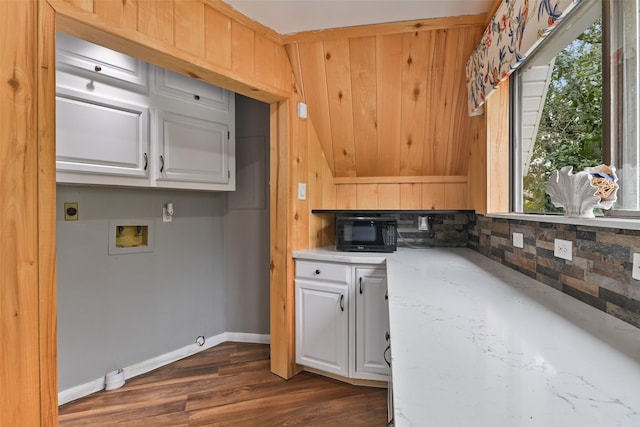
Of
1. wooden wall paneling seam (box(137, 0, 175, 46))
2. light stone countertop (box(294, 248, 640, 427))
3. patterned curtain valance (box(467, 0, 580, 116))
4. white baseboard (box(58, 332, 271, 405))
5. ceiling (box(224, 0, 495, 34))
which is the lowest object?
white baseboard (box(58, 332, 271, 405))

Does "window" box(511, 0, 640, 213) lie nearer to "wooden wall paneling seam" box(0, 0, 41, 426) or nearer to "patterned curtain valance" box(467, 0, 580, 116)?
"patterned curtain valance" box(467, 0, 580, 116)

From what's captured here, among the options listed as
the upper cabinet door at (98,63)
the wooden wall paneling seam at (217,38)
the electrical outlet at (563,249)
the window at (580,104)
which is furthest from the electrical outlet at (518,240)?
the upper cabinet door at (98,63)

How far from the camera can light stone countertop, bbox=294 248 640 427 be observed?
1.60 ft

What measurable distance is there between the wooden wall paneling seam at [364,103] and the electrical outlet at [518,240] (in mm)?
1234

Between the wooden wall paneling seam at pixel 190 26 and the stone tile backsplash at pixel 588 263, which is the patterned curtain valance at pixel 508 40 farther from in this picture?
the wooden wall paneling seam at pixel 190 26

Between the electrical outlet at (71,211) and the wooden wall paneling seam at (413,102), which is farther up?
the wooden wall paneling seam at (413,102)

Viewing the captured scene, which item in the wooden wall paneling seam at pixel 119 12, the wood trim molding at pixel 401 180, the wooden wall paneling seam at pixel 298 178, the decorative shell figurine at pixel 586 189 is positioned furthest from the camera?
the wood trim molding at pixel 401 180

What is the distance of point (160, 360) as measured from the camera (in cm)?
242

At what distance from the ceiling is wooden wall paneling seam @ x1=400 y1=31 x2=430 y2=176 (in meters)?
0.16

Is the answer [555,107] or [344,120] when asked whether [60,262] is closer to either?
[344,120]

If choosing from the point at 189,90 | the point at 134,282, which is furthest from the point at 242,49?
the point at 134,282

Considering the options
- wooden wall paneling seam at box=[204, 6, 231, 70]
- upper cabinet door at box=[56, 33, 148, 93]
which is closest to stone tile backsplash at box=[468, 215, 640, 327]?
wooden wall paneling seam at box=[204, 6, 231, 70]

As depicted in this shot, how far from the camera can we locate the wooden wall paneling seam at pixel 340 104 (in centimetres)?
206

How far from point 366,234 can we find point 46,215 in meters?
1.74
